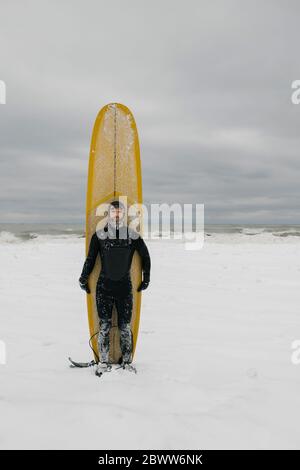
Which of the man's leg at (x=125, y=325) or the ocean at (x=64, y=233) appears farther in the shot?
the ocean at (x=64, y=233)

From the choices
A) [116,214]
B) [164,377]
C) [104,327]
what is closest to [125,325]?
[104,327]

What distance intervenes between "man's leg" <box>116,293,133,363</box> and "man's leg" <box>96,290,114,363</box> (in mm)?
100

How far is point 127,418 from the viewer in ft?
9.53

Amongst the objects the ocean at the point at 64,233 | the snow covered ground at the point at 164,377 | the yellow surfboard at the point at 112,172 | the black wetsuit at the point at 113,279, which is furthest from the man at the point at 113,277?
the ocean at the point at 64,233

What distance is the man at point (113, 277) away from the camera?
3947 mm

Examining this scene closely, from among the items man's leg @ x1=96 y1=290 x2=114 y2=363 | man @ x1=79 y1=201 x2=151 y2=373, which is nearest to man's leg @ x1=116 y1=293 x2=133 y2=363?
man @ x1=79 y1=201 x2=151 y2=373

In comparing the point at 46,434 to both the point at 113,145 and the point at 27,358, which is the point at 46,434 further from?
the point at 113,145

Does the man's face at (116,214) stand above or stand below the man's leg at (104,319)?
above

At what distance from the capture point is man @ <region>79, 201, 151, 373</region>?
3.95 metres

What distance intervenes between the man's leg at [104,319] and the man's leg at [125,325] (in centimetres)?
10

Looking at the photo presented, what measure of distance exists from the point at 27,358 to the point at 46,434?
169cm

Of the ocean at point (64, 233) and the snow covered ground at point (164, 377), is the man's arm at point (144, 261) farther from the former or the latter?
the ocean at point (64, 233)

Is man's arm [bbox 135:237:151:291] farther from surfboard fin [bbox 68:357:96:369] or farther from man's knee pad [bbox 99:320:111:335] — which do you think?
surfboard fin [bbox 68:357:96:369]
